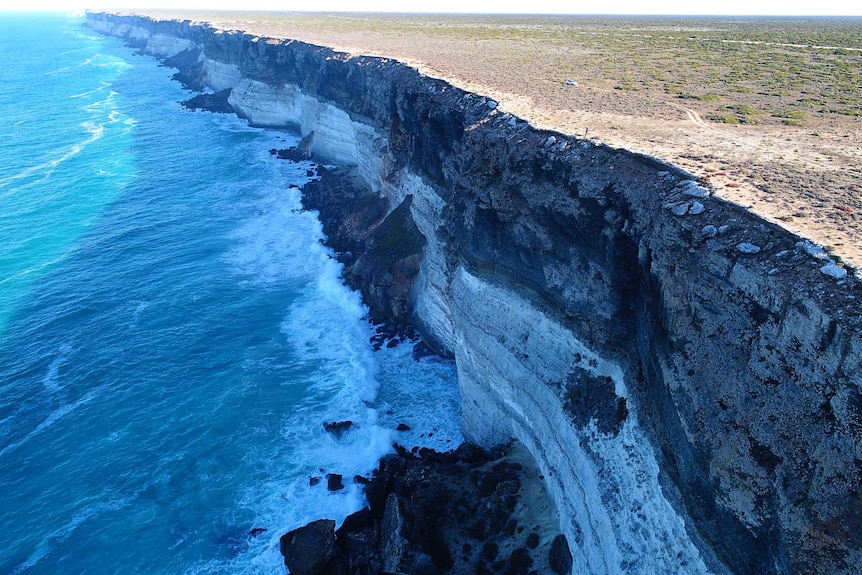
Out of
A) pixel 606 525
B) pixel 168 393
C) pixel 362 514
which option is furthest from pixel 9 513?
pixel 606 525

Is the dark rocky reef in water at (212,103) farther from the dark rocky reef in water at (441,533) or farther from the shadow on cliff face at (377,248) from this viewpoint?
the dark rocky reef in water at (441,533)

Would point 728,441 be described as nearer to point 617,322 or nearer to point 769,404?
point 769,404

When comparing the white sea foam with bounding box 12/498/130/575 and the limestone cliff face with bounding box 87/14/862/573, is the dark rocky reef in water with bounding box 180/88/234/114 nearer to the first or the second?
the limestone cliff face with bounding box 87/14/862/573

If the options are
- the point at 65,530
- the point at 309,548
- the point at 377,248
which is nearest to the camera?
the point at 309,548

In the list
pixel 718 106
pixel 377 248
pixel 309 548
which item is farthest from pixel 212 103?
pixel 309 548

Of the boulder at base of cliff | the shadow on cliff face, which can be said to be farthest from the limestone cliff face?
the boulder at base of cliff

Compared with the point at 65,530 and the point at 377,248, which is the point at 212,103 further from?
the point at 65,530

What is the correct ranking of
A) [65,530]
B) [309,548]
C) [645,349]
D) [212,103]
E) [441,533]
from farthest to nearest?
[212,103]
[65,530]
[441,533]
[309,548]
[645,349]

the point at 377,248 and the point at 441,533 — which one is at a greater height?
the point at 377,248

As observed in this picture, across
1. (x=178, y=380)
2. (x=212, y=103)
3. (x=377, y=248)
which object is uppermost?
(x=377, y=248)
